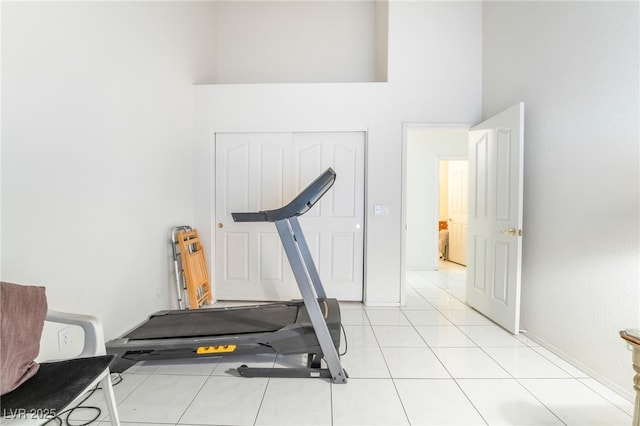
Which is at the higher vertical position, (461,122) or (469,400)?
(461,122)

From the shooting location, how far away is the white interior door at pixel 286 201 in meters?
3.25

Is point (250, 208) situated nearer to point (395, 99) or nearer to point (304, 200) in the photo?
point (304, 200)

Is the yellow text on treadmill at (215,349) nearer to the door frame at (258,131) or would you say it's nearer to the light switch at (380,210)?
the door frame at (258,131)

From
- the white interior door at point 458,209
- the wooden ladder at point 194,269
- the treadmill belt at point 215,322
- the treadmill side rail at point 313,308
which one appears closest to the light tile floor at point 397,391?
the treadmill side rail at point 313,308

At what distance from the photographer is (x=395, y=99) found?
10.3 ft

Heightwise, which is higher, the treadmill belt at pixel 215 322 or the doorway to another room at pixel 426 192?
the doorway to another room at pixel 426 192

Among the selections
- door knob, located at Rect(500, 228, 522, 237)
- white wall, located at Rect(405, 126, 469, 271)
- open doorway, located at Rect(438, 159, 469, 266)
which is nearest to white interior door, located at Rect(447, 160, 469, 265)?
open doorway, located at Rect(438, 159, 469, 266)

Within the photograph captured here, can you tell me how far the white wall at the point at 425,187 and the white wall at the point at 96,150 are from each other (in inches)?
150

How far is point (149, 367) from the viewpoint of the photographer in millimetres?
1994

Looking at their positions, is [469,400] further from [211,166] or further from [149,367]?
[211,166]

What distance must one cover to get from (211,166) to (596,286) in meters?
3.53

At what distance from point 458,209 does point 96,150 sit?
5.73 m

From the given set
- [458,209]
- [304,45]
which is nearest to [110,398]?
[304,45]

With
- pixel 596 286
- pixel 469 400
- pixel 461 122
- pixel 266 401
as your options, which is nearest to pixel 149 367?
pixel 266 401
